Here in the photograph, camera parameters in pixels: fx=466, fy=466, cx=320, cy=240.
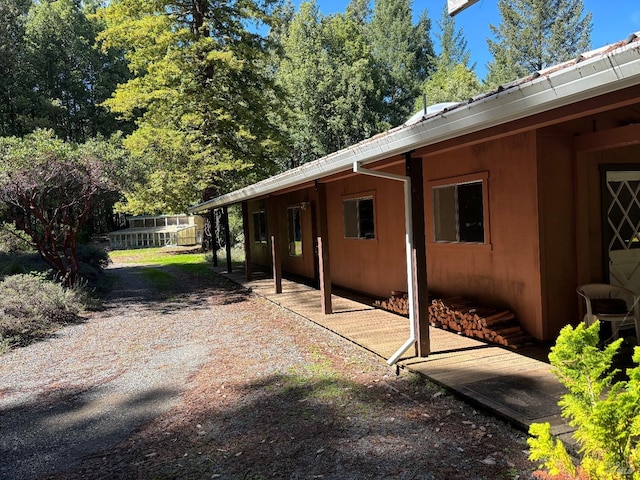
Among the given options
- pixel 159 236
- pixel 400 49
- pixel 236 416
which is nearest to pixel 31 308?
pixel 236 416

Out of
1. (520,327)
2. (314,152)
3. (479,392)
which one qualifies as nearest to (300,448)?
(479,392)

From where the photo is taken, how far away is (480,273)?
5.78m

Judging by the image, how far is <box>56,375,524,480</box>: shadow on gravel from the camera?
2.86m

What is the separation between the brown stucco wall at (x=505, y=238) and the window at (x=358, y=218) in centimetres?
219

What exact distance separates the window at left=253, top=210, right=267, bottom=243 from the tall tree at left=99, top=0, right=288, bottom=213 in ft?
8.21

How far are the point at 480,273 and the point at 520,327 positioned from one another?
901 millimetres

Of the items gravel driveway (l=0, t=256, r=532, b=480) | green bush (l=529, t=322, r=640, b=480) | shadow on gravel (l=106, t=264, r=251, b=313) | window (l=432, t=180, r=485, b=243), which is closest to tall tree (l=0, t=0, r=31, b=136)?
shadow on gravel (l=106, t=264, r=251, b=313)

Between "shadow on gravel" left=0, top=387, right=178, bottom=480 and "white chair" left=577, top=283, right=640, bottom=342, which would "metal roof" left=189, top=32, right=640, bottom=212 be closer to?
"white chair" left=577, top=283, right=640, bottom=342

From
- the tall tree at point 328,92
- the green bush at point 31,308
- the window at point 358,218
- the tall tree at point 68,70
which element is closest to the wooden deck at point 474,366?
the window at point 358,218

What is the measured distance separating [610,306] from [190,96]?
603 inches

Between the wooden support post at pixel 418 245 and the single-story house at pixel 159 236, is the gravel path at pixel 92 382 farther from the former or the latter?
the single-story house at pixel 159 236

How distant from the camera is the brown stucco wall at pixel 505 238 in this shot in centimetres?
488

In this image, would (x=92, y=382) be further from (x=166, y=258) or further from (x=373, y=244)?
(x=166, y=258)

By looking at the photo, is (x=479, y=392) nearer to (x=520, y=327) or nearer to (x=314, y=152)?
(x=520, y=327)
